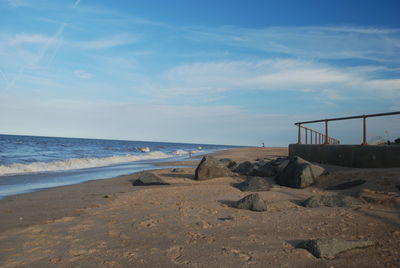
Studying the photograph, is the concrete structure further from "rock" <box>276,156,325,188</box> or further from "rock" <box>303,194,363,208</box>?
"rock" <box>303,194,363,208</box>

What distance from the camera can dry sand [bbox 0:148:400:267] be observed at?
119 inches

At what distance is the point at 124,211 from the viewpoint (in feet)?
17.7

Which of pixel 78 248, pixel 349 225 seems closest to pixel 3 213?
→ pixel 78 248

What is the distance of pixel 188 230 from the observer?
4098 millimetres

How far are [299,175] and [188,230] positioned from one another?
433 centimetres

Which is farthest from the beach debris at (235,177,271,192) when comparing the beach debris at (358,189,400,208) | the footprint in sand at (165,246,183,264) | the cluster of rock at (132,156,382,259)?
the footprint in sand at (165,246,183,264)

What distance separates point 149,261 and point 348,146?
7.93 meters

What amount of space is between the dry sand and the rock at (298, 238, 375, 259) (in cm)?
6

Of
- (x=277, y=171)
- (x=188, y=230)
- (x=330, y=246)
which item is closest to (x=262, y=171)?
(x=277, y=171)

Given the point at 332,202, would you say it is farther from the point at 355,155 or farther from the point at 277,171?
the point at 277,171

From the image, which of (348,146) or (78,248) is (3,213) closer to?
(78,248)

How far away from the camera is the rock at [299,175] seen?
736cm

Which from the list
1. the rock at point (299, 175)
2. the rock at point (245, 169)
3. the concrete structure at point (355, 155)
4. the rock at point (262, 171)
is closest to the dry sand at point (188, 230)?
the rock at point (299, 175)

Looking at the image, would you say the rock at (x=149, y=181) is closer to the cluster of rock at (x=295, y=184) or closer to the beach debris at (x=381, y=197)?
the cluster of rock at (x=295, y=184)
